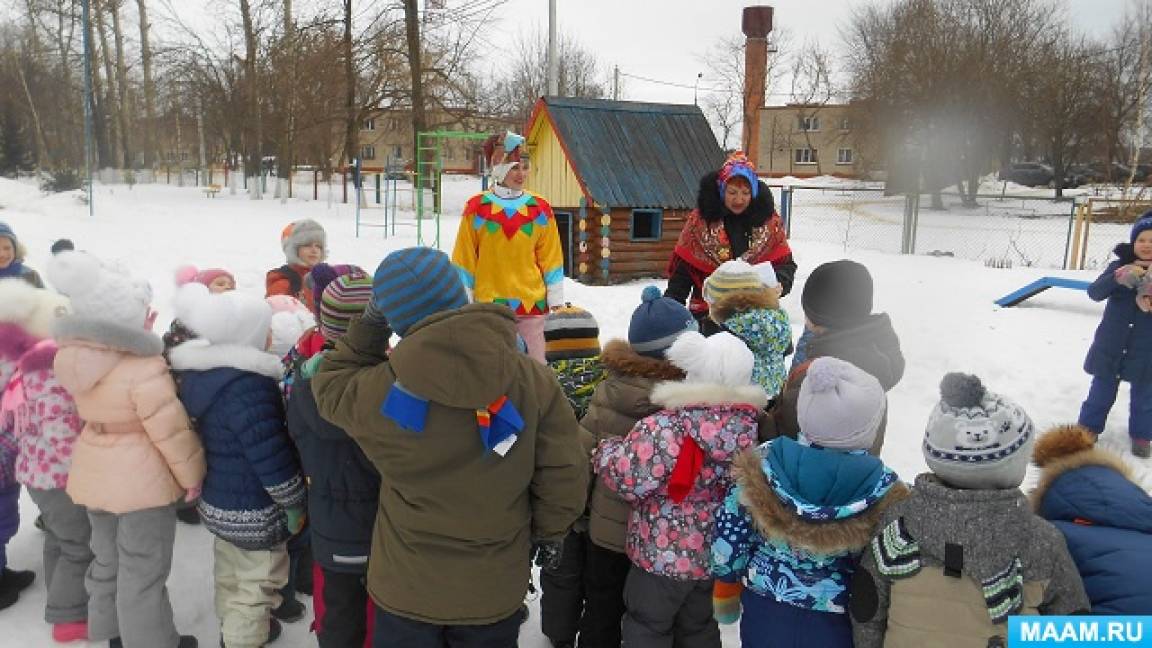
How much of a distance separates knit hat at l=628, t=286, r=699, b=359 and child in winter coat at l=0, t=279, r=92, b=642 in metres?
2.20

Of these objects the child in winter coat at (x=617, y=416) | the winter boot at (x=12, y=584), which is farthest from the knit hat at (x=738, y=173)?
the winter boot at (x=12, y=584)

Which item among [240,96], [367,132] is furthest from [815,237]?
[367,132]

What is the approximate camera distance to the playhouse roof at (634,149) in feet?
37.2

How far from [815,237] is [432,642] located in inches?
746

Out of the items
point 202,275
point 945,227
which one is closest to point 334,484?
point 202,275

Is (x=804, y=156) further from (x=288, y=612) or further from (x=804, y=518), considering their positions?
(x=804, y=518)

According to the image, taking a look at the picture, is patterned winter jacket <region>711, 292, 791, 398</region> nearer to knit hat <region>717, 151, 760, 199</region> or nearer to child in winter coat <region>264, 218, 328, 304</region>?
knit hat <region>717, 151, 760, 199</region>

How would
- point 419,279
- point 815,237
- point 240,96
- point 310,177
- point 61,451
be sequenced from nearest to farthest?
point 419,279 → point 61,451 → point 815,237 → point 240,96 → point 310,177

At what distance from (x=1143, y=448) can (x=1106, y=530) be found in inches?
150

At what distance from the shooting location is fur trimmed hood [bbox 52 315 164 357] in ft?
8.81

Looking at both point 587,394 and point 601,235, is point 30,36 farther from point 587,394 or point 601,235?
point 587,394

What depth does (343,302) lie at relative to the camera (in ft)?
8.61

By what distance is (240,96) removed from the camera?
30.2 meters

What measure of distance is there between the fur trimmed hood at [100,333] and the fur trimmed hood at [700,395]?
5.95ft
